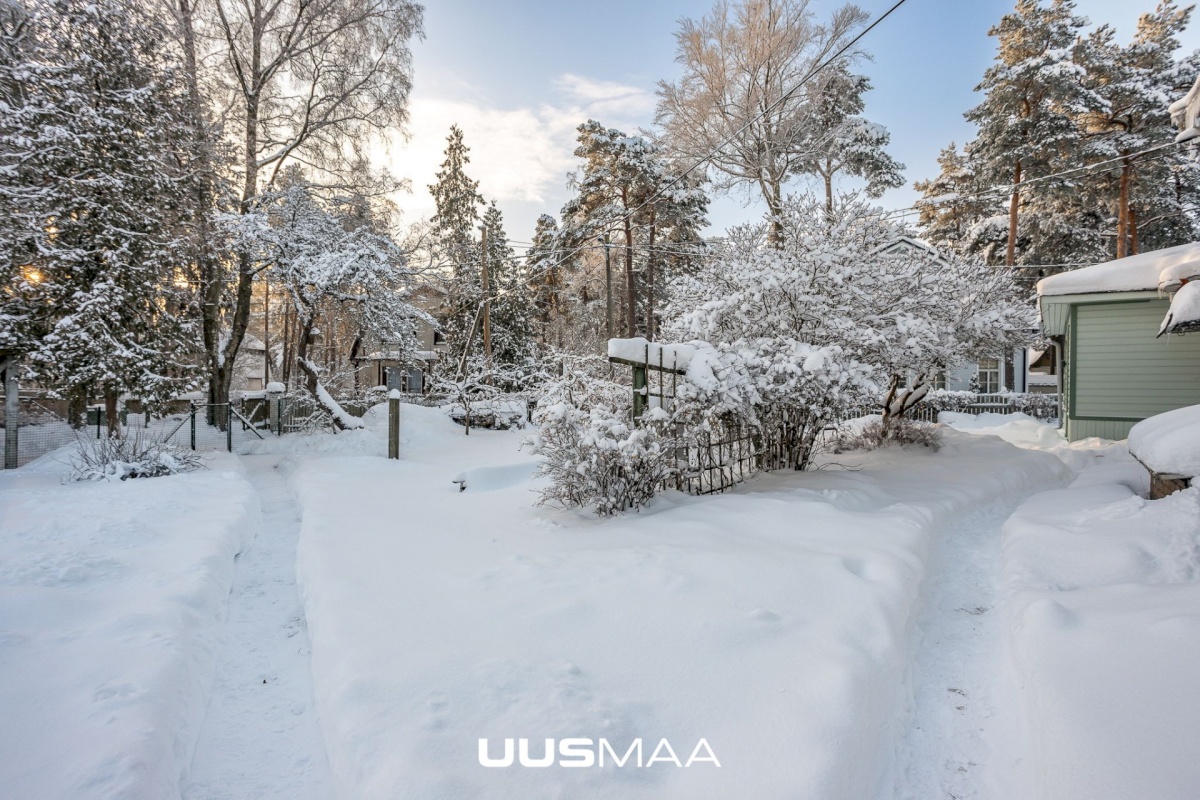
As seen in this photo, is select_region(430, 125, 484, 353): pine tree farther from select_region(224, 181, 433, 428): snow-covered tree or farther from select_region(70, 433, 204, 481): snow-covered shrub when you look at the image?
select_region(70, 433, 204, 481): snow-covered shrub

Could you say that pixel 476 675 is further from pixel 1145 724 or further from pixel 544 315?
pixel 544 315

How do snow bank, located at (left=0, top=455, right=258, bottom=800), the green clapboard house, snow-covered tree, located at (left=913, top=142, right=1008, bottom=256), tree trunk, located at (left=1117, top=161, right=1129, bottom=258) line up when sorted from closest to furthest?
1. snow bank, located at (left=0, top=455, right=258, bottom=800)
2. the green clapboard house
3. tree trunk, located at (left=1117, top=161, right=1129, bottom=258)
4. snow-covered tree, located at (left=913, top=142, right=1008, bottom=256)

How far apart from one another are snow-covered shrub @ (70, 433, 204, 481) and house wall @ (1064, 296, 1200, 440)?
15374mm

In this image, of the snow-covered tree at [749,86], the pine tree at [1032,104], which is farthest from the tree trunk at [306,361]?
the pine tree at [1032,104]

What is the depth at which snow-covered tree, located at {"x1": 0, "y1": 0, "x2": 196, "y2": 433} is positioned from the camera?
8430 mm

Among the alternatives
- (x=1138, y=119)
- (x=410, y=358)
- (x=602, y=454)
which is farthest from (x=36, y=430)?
(x=1138, y=119)

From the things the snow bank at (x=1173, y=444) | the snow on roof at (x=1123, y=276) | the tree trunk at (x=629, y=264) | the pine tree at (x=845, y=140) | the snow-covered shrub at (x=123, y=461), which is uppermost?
the pine tree at (x=845, y=140)

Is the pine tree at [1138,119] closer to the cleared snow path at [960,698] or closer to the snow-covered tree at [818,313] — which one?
the snow-covered tree at [818,313]

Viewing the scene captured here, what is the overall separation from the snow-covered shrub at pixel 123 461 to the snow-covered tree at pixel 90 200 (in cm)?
169

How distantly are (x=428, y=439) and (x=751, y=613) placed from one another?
10.4 meters

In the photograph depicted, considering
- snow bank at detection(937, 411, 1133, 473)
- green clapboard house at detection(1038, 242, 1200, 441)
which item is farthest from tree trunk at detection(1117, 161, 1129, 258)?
green clapboard house at detection(1038, 242, 1200, 441)

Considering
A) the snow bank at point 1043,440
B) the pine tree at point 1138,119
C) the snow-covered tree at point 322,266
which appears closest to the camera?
the snow bank at point 1043,440

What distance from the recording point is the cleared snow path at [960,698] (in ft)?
7.49

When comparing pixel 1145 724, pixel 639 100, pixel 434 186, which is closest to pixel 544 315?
pixel 434 186
